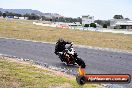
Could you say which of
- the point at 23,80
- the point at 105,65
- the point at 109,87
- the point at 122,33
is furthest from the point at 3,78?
the point at 122,33

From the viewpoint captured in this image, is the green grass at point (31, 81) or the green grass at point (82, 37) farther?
the green grass at point (82, 37)

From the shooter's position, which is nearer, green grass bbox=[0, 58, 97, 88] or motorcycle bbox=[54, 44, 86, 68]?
green grass bbox=[0, 58, 97, 88]

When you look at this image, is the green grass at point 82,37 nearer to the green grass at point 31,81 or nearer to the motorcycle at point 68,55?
the motorcycle at point 68,55

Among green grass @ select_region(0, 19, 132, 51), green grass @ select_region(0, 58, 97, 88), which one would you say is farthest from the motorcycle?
green grass @ select_region(0, 19, 132, 51)

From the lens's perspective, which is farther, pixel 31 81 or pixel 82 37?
pixel 82 37

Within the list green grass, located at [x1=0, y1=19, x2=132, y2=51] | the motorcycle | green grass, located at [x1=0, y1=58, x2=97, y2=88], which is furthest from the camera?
green grass, located at [x1=0, y1=19, x2=132, y2=51]

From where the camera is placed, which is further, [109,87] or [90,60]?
[90,60]

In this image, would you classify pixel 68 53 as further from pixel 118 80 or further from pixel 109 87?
pixel 118 80

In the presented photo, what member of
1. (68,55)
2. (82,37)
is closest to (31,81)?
(68,55)

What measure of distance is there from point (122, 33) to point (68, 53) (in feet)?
141

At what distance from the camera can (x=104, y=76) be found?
4.91 meters

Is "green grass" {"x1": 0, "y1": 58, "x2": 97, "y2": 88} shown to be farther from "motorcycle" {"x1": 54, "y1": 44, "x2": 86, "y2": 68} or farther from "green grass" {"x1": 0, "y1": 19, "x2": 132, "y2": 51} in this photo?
"green grass" {"x1": 0, "y1": 19, "x2": 132, "y2": 51}

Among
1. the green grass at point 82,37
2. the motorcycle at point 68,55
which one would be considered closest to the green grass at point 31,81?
the motorcycle at point 68,55

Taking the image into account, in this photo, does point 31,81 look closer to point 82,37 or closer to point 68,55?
point 68,55
